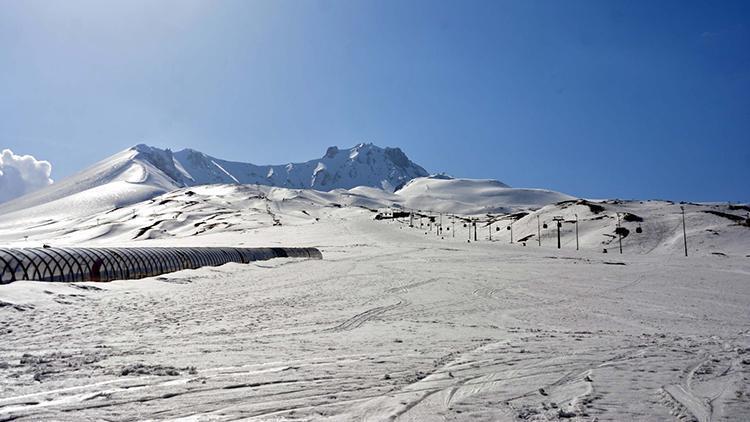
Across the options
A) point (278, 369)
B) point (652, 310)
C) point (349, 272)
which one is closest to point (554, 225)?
point (349, 272)

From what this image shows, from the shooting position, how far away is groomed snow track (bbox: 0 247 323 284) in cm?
2552

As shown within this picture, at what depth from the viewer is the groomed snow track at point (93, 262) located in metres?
25.5

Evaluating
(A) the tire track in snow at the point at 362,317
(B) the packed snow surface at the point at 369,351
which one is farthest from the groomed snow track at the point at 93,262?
(A) the tire track in snow at the point at 362,317

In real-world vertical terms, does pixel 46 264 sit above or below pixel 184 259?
above

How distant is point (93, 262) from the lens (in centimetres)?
3002

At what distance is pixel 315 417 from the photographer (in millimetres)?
7719

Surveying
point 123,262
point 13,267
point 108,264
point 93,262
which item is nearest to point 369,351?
point 13,267

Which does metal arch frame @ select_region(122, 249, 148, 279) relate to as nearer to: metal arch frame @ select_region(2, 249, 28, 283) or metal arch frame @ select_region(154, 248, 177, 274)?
metal arch frame @ select_region(154, 248, 177, 274)

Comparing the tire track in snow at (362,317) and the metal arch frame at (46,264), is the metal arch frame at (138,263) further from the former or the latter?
the tire track in snow at (362,317)

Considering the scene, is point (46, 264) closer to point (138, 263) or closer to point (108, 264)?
point (108, 264)

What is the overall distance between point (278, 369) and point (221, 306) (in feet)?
35.7

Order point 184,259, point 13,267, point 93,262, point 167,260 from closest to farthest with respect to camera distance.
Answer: point 13,267, point 93,262, point 167,260, point 184,259

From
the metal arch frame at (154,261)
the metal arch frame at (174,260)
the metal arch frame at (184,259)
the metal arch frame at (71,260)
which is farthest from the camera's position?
the metal arch frame at (184,259)

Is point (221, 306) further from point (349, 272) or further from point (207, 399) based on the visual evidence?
point (349, 272)
